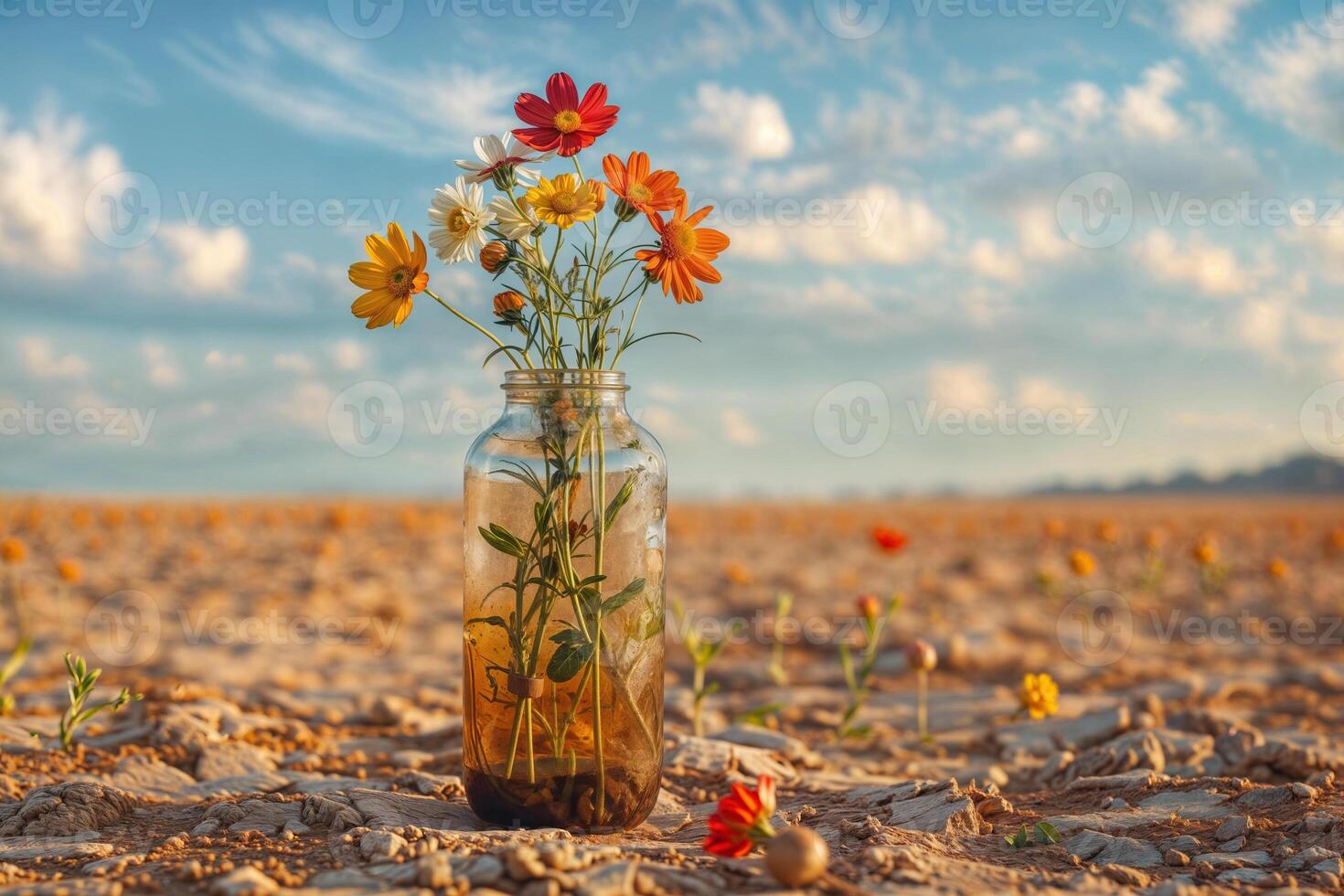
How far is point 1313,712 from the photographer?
18.6 ft

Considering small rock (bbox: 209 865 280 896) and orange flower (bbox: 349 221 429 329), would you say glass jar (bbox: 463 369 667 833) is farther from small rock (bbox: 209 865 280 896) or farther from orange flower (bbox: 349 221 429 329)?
small rock (bbox: 209 865 280 896)

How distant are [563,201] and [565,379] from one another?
0.48m

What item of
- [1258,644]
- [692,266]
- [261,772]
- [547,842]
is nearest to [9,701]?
[261,772]

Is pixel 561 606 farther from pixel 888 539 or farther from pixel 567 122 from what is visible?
pixel 888 539

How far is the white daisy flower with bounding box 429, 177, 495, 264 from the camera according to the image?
2736 mm

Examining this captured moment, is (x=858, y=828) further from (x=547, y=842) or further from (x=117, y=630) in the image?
(x=117, y=630)

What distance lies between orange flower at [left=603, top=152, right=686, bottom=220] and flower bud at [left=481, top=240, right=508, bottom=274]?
0.33 meters

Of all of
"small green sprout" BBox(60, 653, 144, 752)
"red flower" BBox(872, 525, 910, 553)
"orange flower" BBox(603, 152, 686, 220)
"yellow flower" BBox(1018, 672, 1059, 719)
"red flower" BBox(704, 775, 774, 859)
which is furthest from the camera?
"red flower" BBox(872, 525, 910, 553)

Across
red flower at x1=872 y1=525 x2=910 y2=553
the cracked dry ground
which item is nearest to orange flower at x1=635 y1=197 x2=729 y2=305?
the cracked dry ground

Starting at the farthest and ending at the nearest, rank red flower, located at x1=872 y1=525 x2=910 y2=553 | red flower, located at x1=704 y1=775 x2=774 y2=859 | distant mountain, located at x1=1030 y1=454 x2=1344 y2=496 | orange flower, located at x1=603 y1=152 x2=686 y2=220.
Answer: distant mountain, located at x1=1030 y1=454 x2=1344 y2=496 < red flower, located at x1=872 y1=525 x2=910 y2=553 < orange flower, located at x1=603 y1=152 x2=686 y2=220 < red flower, located at x1=704 y1=775 x2=774 y2=859

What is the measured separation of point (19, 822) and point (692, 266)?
2.64m

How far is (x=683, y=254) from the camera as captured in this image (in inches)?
109

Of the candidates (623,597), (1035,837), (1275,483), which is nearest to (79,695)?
(623,597)

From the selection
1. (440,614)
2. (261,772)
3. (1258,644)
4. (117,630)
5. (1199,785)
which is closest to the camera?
(1199,785)
